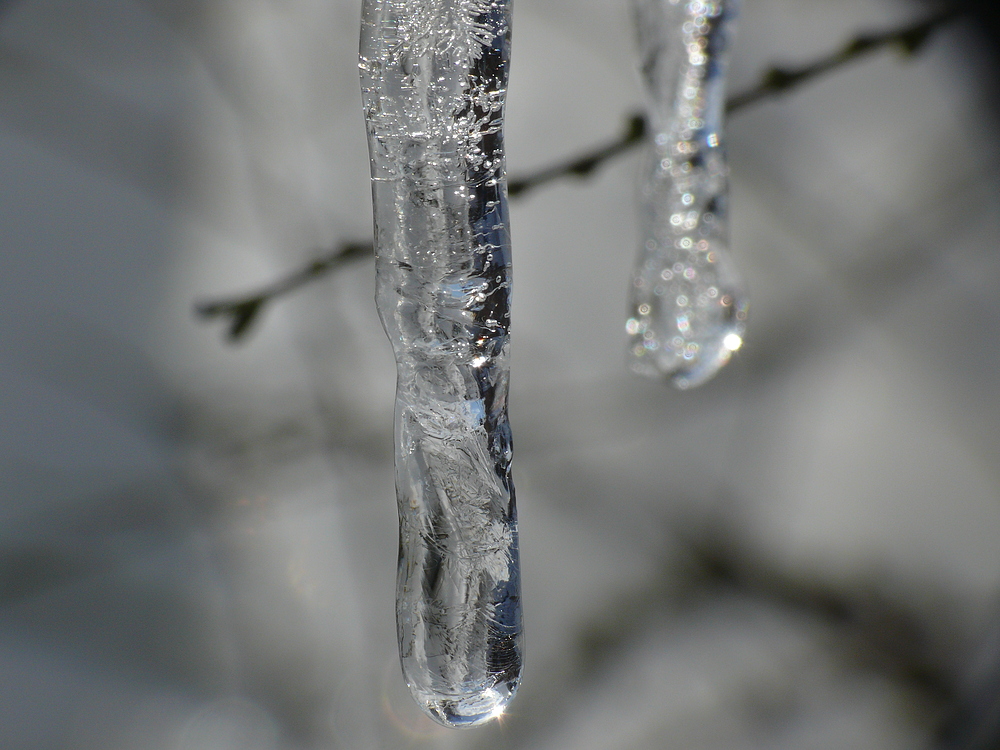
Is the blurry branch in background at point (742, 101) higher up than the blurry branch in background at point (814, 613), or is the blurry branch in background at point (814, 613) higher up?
the blurry branch in background at point (742, 101)

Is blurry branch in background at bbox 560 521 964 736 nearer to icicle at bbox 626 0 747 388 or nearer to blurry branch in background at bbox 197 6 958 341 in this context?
blurry branch in background at bbox 197 6 958 341

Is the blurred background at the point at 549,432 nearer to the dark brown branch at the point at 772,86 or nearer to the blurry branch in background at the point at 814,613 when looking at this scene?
the blurry branch in background at the point at 814,613

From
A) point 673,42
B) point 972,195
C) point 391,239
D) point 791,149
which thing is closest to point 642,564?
point 791,149

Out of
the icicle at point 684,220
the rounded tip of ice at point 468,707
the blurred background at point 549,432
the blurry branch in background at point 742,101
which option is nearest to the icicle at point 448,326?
the rounded tip of ice at point 468,707

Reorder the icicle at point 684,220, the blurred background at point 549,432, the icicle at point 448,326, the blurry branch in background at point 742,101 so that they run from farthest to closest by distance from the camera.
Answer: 1. the blurred background at point 549,432
2. the blurry branch in background at point 742,101
3. the icicle at point 684,220
4. the icicle at point 448,326

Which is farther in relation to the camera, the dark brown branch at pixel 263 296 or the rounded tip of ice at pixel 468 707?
the dark brown branch at pixel 263 296

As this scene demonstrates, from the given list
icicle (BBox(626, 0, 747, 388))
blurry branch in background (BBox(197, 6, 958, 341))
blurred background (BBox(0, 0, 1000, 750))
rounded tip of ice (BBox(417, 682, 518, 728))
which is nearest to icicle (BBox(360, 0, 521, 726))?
rounded tip of ice (BBox(417, 682, 518, 728))

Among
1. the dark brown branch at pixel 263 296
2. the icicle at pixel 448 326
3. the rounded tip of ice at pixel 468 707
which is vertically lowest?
the dark brown branch at pixel 263 296

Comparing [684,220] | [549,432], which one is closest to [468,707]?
[684,220]
